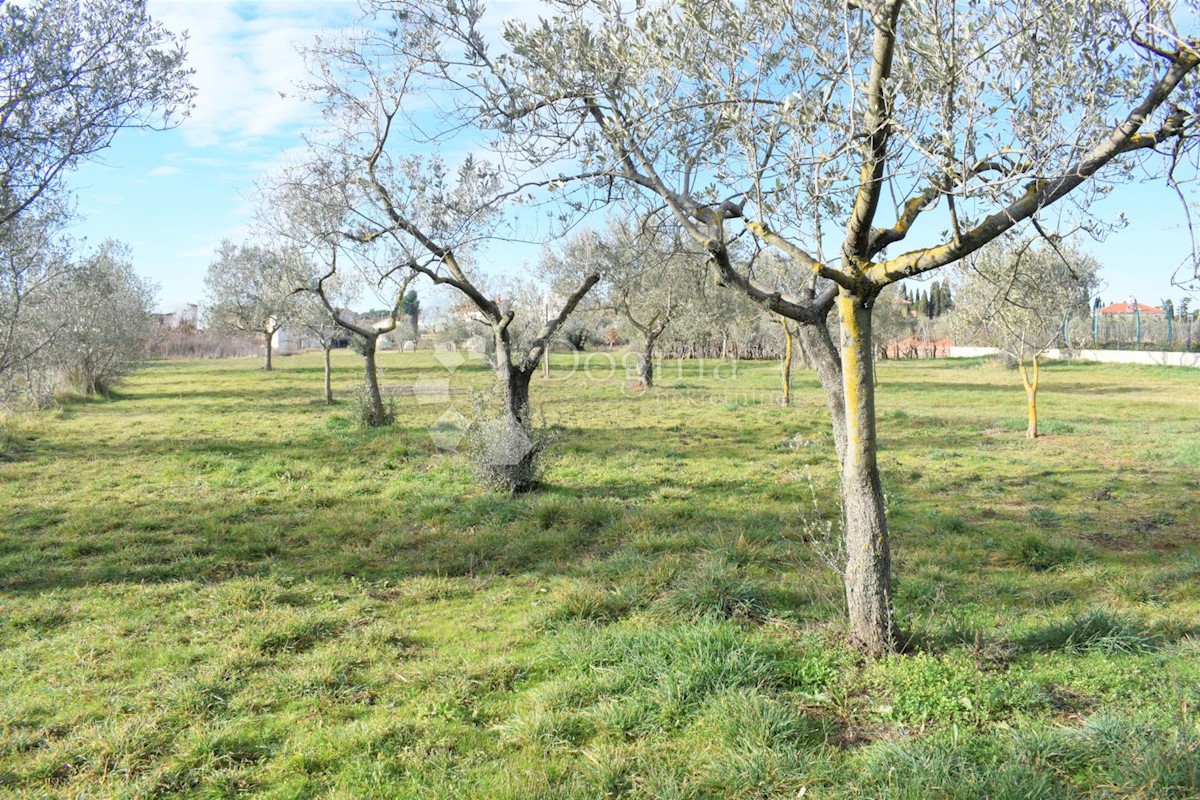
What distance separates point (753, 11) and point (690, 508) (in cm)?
656

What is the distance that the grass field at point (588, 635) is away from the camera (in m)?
3.82

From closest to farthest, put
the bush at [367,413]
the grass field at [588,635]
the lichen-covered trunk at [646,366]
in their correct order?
1. the grass field at [588,635]
2. the bush at [367,413]
3. the lichen-covered trunk at [646,366]

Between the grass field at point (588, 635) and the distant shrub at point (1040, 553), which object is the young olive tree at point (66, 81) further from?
the distant shrub at point (1040, 553)

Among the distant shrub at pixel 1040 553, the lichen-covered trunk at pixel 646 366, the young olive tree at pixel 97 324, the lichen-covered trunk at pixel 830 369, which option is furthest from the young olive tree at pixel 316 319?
the distant shrub at pixel 1040 553

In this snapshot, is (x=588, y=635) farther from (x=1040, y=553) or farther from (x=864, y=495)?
(x=1040, y=553)

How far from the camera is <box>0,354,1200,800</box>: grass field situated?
12.5 feet

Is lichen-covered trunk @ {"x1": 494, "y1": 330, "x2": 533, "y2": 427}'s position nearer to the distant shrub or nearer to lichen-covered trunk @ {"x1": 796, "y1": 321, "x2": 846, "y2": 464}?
lichen-covered trunk @ {"x1": 796, "y1": 321, "x2": 846, "y2": 464}

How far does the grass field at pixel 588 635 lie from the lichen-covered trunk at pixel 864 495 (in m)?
0.32

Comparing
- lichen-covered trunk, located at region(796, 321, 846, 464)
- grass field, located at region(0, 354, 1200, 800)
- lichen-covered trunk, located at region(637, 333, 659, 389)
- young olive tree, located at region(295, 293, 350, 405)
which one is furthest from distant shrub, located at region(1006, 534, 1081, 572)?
young olive tree, located at region(295, 293, 350, 405)

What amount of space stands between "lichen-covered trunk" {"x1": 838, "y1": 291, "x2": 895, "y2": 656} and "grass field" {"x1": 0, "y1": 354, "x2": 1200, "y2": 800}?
317mm

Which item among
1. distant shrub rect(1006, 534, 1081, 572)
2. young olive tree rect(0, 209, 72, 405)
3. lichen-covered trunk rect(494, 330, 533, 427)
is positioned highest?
young olive tree rect(0, 209, 72, 405)

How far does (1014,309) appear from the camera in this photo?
17031 millimetres

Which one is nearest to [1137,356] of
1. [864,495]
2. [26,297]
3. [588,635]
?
[864,495]

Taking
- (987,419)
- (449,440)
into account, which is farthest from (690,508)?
(987,419)
